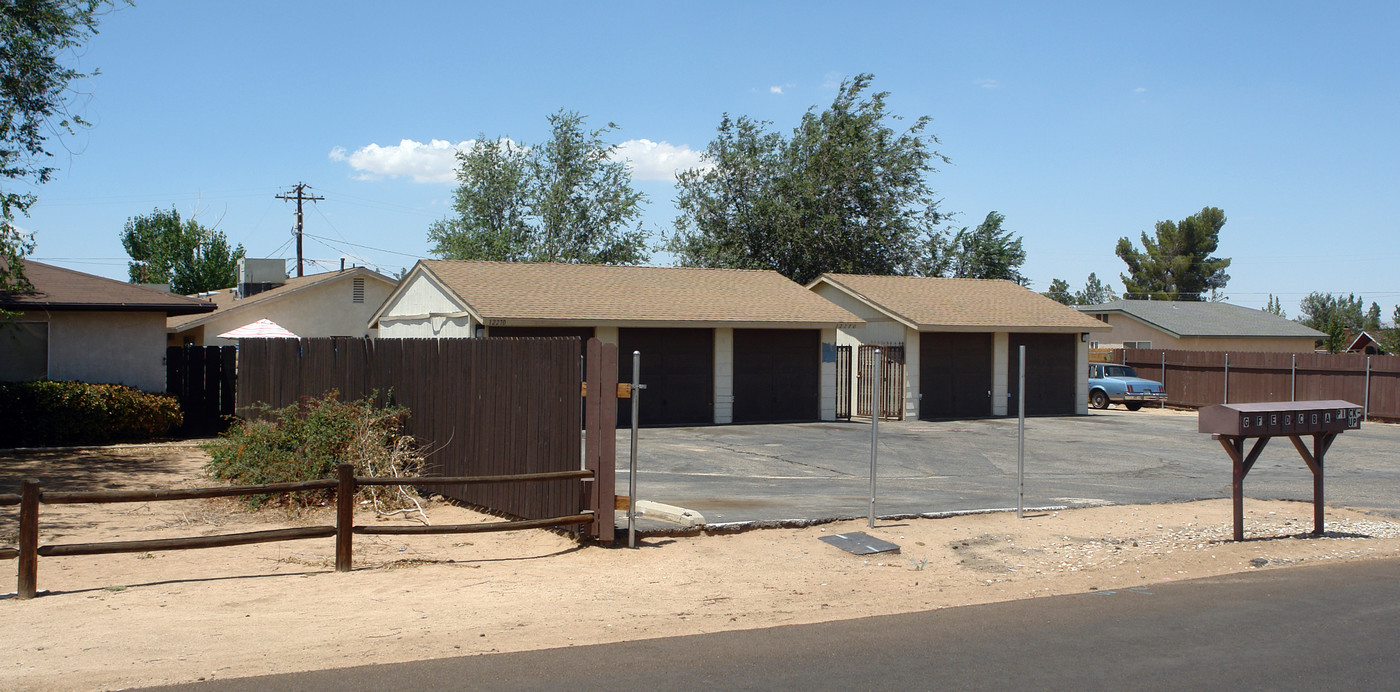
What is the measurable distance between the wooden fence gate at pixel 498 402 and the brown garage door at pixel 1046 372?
1965cm

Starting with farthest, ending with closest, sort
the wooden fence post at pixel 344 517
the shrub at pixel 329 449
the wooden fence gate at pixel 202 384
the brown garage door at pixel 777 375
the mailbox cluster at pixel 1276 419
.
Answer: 1. the brown garage door at pixel 777 375
2. the wooden fence gate at pixel 202 384
3. the shrub at pixel 329 449
4. the mailbox cluster at pixel 1276 419
5. the wooden fence post at pixel 344 517

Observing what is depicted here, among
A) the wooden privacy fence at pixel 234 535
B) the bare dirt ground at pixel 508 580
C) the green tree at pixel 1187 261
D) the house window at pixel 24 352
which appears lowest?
the bare dirt ground at pixel 508 580

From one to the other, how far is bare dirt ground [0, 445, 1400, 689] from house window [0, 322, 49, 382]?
8606 mm

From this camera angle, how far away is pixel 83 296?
1938 centimetres

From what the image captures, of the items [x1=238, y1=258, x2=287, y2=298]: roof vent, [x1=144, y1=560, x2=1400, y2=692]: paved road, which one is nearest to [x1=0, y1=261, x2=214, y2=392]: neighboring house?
[x1=238, y1=258, x2=287, y2=298]: roof vent

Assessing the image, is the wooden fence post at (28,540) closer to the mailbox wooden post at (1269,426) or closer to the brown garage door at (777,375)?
the mailbox wooden post at (1269,426)

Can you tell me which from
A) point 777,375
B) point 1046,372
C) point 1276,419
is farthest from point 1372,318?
point 1276,419

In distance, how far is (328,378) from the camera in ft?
46.6

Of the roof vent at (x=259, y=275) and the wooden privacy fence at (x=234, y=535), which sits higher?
the roof vent at (x=259, y=275)

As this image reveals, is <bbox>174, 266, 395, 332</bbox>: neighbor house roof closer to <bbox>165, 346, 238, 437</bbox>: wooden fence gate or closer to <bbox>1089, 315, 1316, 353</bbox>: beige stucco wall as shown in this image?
<bbox>165, 346, 238, 437</bbox>: wooden fence gate

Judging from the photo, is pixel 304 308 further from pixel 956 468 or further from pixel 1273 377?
pixel 1273 377

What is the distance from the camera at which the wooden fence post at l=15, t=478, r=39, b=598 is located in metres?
7.47

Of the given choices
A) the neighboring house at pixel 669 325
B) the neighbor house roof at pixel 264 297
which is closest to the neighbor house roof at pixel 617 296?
the neighboring house at pixel 669 325

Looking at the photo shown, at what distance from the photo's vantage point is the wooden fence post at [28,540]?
7.47 meters
